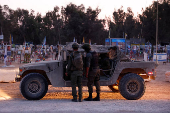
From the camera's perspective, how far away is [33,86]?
7441 mm

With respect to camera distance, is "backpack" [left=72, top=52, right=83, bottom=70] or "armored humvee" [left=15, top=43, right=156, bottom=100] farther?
"armored humvee" [left=15, top=43, right=156, bottom=100]

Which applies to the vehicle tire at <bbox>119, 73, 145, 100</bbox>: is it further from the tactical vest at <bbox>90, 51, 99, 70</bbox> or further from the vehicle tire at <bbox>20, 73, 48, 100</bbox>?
the vehicle tire at <bbox>20, 73, 48, 100</bbox>

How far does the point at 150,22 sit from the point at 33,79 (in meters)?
56.3

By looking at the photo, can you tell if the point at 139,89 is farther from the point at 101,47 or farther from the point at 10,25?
the point at 10,25

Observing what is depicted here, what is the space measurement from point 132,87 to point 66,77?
2187 mm

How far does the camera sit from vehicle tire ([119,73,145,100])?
7.60 meters

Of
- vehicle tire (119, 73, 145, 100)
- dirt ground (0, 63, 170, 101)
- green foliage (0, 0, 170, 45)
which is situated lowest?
dirt ground (0, 63, 170, 101)

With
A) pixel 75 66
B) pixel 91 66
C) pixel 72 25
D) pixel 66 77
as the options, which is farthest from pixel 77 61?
pixel 72 25

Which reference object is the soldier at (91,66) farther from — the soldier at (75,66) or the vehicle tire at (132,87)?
the vehicle tire at (132,87)

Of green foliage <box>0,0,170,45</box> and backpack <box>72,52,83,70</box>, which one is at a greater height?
green foliage <box>0,0,170,45</box>

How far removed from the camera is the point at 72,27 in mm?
56250

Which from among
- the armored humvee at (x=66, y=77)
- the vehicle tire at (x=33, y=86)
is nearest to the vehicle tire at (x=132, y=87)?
the armored humvee at (x=66, y=77)

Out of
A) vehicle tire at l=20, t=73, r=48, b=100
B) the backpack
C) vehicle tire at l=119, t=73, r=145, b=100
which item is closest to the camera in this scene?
the backpack

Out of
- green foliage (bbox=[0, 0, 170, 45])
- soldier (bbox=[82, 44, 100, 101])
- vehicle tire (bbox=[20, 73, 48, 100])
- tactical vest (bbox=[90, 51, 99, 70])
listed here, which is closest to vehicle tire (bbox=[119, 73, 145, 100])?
soldier (bbox=[82, 44, 100, 101])
